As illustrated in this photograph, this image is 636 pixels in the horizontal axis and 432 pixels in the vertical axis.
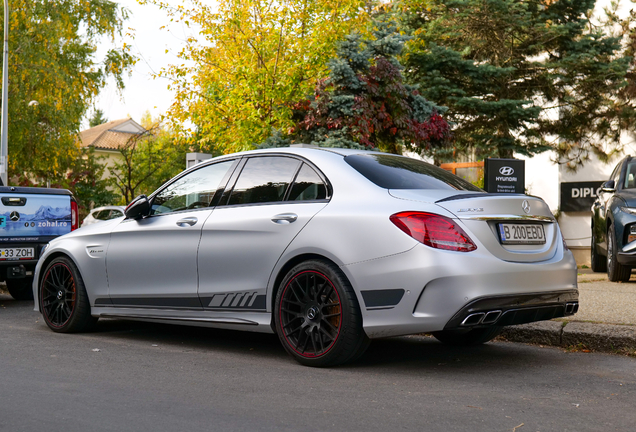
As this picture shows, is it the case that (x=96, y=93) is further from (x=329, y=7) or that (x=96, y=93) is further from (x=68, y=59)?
(x=329, y=7)

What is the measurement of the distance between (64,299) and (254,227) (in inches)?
98.7

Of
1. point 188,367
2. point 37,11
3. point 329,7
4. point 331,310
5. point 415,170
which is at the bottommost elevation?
point 188,367

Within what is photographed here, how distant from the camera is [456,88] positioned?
16.7m

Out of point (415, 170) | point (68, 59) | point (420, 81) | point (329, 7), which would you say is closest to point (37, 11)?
point (68, 59)

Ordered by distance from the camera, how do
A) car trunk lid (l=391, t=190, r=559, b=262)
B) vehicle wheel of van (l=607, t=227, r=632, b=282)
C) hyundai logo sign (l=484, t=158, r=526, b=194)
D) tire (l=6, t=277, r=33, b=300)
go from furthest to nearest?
hyundai logo sign (l=484, t=158, r=526, b=194) → tire (l=6, t=277, r=33, b=300) → vehicle wheel of van (l=607, t=227, r=632, b=282) → car trunk lid (l=391, t=190, r=559, b=262)

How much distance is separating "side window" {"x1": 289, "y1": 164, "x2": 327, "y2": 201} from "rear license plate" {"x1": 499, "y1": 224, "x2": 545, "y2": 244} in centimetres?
126

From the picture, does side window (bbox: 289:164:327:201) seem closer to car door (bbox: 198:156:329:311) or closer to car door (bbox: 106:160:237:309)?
car door (bbox: 198:156:329:311)

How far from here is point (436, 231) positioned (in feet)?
15.2

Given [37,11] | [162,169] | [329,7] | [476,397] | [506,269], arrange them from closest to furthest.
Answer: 1. [476,397]
2. [506,269]
3. [329,7]
4. [37,11]
5. [162,169]

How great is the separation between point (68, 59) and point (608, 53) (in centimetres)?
1723

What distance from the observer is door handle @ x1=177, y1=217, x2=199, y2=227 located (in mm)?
5867

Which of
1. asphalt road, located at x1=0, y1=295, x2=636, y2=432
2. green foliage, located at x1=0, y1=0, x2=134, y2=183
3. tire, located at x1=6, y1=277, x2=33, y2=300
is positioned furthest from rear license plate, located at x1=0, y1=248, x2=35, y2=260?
green foliage, located at x1=0, y1=0, x2=134, y2=183

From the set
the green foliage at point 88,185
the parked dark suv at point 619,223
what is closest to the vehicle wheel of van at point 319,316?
the parked dark suv at point 619,223

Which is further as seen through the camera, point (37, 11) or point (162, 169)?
point (162, 169)
